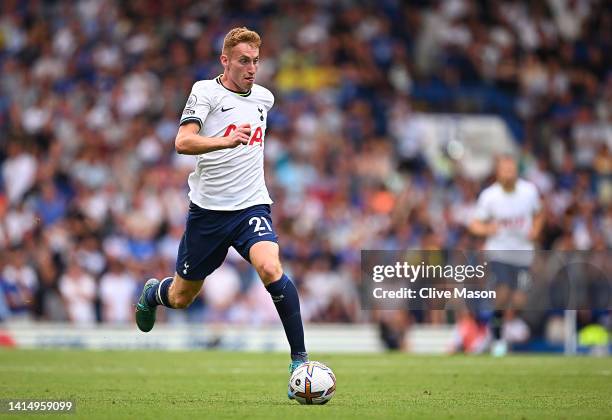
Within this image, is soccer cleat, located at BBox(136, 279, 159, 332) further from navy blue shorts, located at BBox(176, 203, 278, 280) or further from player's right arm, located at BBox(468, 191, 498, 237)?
player's right arm, located at BBox(468, 191, 498, 237)

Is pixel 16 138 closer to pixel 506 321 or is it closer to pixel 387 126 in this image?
pixel 387 126

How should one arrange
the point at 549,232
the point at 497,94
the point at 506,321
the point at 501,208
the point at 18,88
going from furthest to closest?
the point at 497,94, the point at 18,88, the point at 549,232, the point at 506,321, the point at 501,208

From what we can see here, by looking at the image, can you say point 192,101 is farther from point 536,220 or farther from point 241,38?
point 536,220

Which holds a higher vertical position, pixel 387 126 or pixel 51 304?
pixel 387 126

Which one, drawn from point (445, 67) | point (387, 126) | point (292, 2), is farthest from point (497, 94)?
point (292, 2)

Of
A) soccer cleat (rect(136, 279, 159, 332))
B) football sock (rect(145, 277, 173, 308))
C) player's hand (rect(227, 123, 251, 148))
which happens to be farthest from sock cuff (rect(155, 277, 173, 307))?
player's hand (rect(227, 123, 251, 148))

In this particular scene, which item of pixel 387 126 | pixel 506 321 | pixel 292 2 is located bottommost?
pixel 506 321

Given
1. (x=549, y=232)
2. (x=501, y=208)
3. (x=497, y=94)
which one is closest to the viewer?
(x=501, y=208)

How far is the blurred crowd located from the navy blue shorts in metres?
9.13

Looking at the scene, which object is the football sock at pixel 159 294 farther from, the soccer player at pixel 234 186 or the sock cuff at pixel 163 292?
the soccer player at pixel 234 186

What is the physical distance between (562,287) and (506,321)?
1.02 metres

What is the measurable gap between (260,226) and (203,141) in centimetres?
92

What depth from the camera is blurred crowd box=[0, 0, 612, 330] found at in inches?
760

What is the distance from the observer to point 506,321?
17953 millimetres
